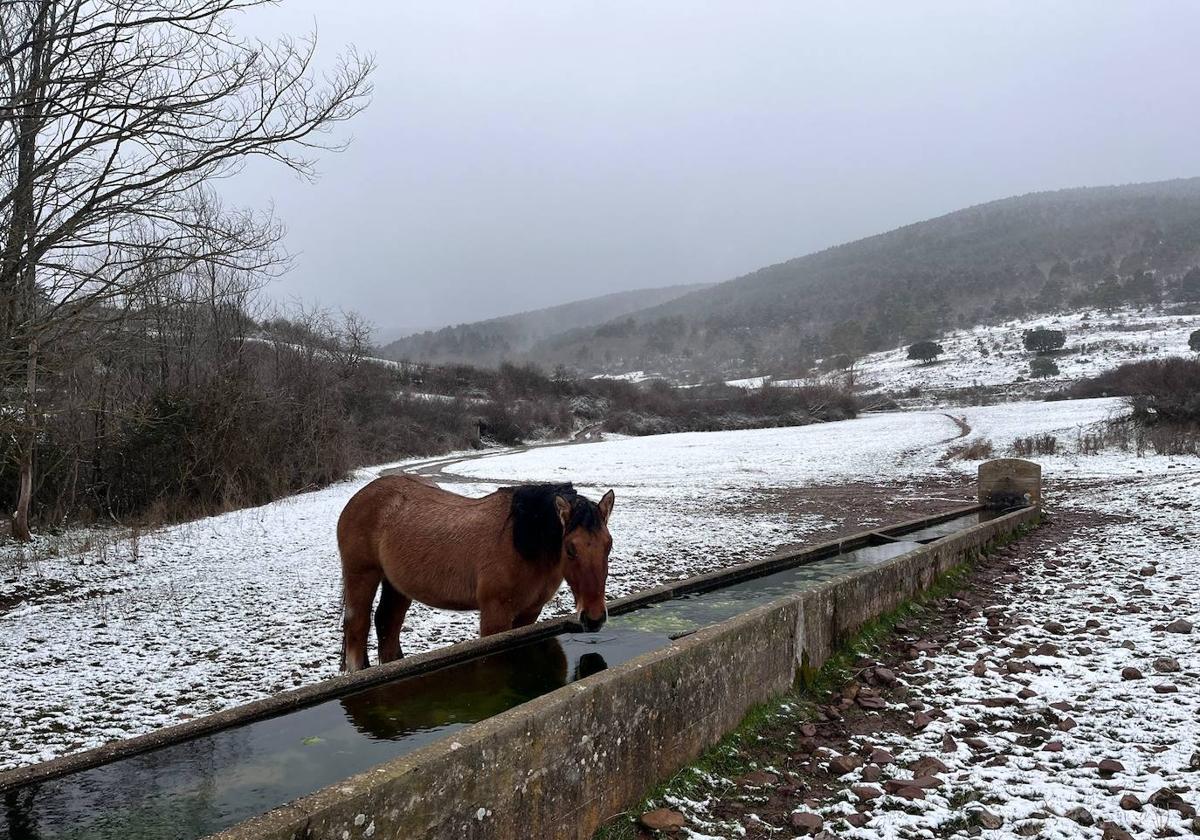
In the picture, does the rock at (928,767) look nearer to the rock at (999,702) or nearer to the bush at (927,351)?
the rock at (999,702)

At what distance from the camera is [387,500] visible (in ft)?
19.5

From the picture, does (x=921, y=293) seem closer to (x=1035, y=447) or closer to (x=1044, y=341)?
(x=1044, y=341)

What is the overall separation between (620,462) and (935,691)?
93.6 feet

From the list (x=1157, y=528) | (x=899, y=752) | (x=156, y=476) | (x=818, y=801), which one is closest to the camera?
(x=818, y=801)

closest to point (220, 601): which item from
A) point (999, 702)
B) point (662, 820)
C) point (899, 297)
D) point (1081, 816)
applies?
point (662, 820)

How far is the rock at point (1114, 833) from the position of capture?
3.32 m

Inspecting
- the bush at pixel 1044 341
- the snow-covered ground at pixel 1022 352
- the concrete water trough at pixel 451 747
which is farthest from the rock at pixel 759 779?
the bush at pixel 1044 341

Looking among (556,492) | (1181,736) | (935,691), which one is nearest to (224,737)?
(556,492)

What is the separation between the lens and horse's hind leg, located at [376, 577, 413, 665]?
6.00 m

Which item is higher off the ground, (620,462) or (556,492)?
(556,492)

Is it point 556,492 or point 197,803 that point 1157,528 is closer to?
point 556,492

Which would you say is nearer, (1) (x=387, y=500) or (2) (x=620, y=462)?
(1) (x=387, y=500)

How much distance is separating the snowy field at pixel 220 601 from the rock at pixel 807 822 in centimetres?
440

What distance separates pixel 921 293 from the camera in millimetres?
153000
